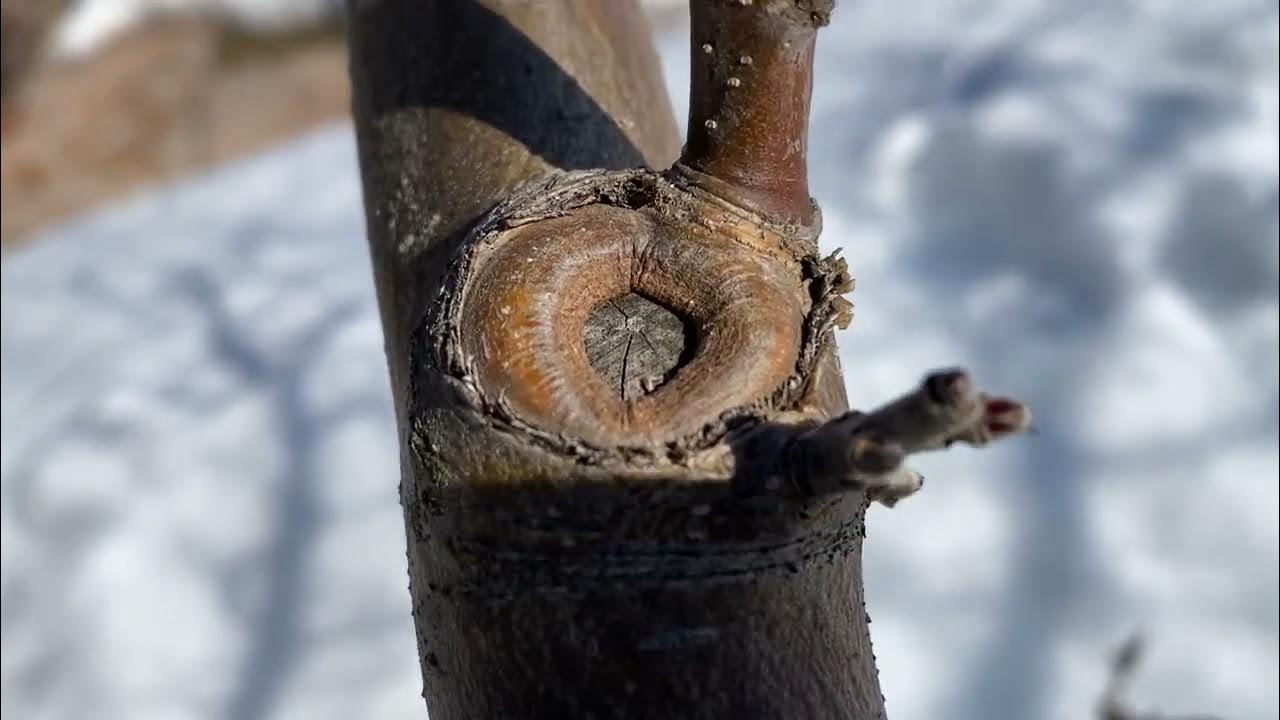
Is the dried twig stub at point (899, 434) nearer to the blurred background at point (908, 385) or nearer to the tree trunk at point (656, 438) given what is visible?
the tree trunk at point (656, 438)

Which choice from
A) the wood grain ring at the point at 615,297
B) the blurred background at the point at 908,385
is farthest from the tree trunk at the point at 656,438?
the blurred background at the point at 908,385

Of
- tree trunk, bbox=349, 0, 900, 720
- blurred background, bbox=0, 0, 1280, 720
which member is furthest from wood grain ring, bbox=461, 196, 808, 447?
blurred background, bbox=0, 0, 1280, 720

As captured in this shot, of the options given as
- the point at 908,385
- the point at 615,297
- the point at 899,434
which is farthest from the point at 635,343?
the point at 908,385

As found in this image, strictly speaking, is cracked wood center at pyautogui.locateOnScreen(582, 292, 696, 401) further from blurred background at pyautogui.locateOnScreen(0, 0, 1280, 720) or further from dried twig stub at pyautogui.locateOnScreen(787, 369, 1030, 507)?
blurred background at pyautogui.locateOnScreen(0, 0, 1280, 720)

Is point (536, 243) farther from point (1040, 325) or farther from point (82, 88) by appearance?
point (82, 88)

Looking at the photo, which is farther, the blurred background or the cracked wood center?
the blurred background
